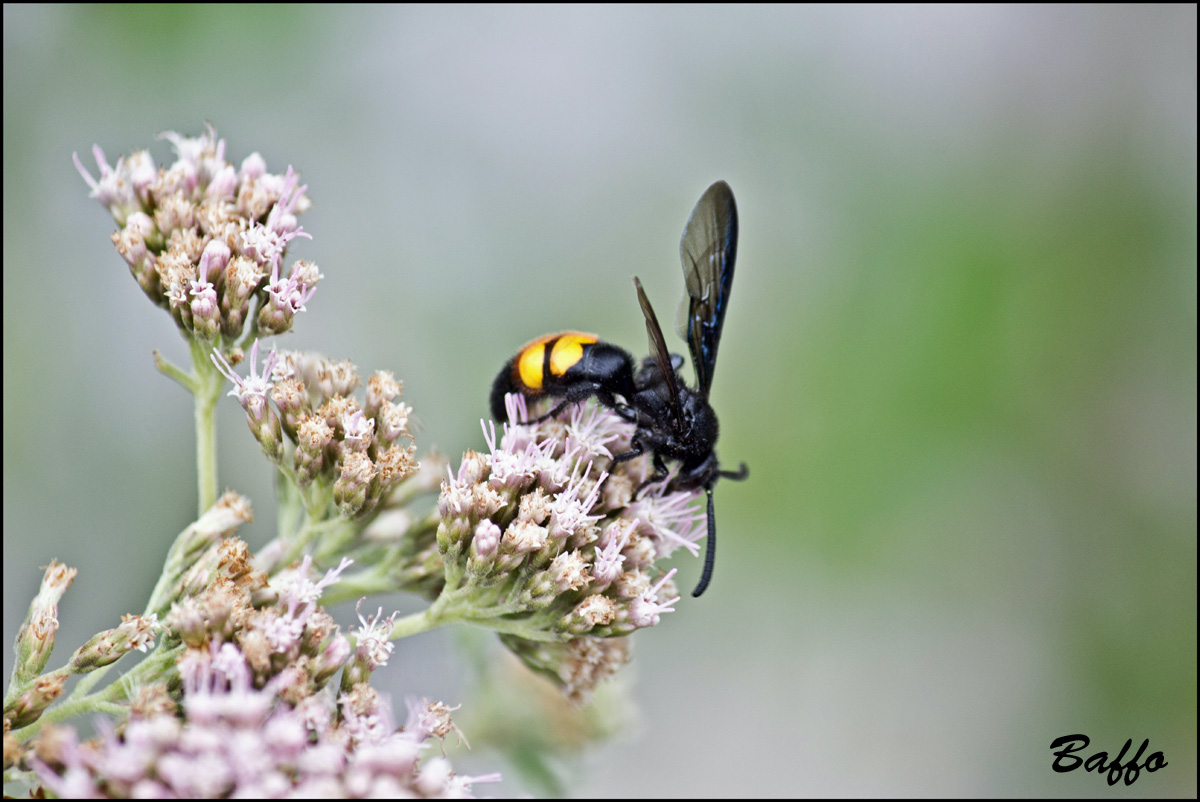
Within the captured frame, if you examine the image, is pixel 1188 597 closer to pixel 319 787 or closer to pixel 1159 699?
pixel 1159 699

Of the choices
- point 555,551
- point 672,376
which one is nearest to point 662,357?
point 672,376

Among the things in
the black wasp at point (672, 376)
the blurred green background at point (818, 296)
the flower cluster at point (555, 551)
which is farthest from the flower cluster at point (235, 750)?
the blurred green background at point (818, 296)

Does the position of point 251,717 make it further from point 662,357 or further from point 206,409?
point 662,357

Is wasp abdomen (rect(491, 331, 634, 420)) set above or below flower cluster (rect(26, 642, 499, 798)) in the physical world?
above

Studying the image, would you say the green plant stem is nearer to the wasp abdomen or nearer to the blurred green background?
the wasp abdomen

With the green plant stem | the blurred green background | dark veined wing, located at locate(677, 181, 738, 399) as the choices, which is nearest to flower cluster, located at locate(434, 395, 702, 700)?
dark veined wing, located at locate(677, 181, 738, 399)

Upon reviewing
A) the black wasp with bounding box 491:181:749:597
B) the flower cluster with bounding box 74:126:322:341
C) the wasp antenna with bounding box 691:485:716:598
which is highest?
the flower cluster with bounding box 74:126:322:341
